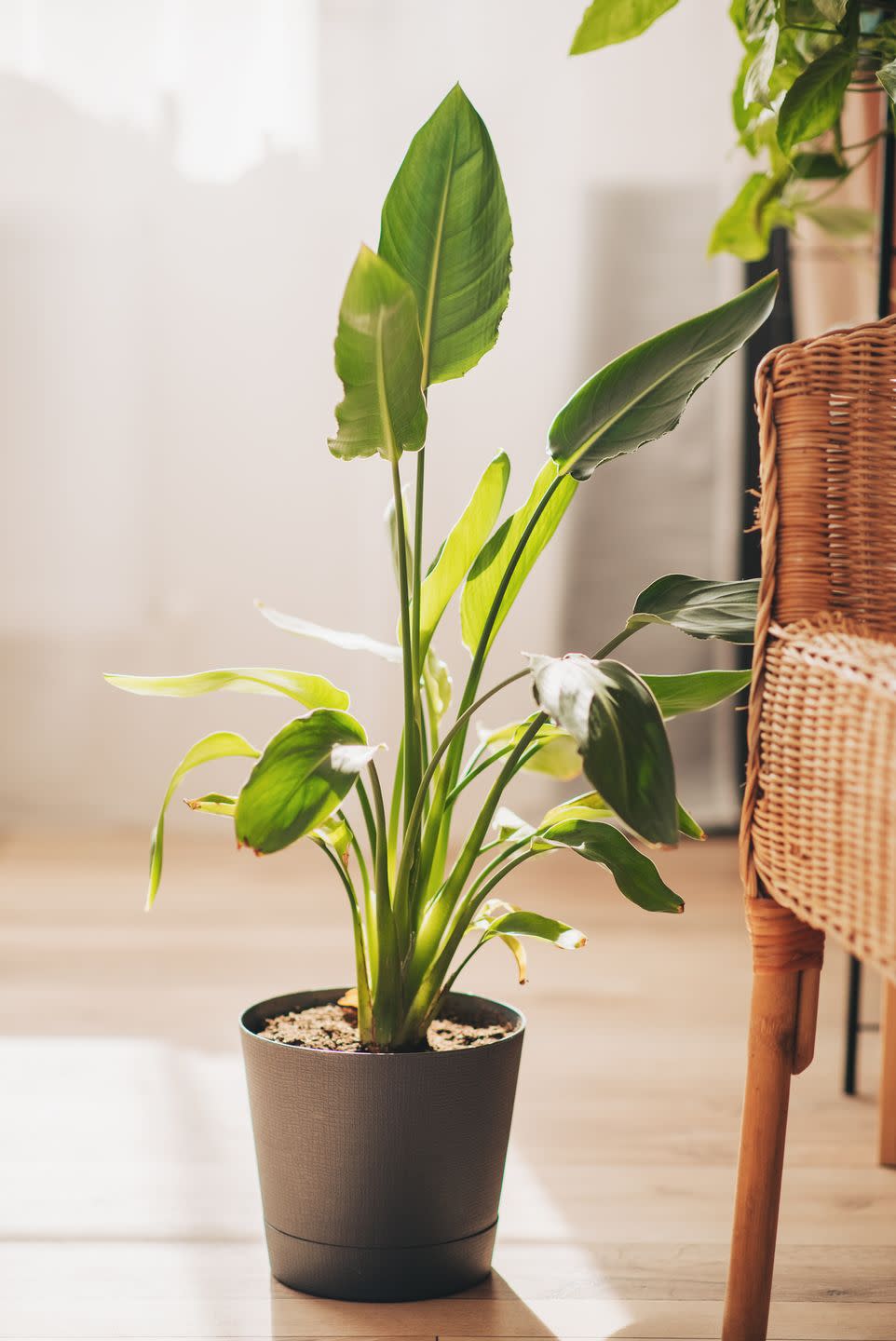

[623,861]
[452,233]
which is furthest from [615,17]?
[623,861]

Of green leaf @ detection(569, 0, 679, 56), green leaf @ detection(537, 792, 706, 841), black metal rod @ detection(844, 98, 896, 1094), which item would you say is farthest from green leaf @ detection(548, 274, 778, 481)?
black metal rod @ detection(844, 98, 896, 1094)

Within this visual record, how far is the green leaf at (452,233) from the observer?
845mm

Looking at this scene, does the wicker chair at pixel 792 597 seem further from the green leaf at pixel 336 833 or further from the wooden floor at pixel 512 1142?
the green leaf at pixel 336 833

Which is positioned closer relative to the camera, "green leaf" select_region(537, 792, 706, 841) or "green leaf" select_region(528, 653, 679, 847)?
"green leaf" select_region(528, 653, 679, 847)

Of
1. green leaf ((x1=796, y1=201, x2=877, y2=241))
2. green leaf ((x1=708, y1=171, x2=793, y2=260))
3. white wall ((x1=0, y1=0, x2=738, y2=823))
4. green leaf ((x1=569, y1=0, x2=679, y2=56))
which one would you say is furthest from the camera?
white wall ((x1=0, y1=0, x2=738, y2=823))

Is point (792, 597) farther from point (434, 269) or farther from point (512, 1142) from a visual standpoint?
point (512, 1142)

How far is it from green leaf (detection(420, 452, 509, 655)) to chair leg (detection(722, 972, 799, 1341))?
34 cm

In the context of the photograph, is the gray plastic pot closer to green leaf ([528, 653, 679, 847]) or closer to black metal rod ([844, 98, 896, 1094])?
green leaf ([528, 653, 679, 847])

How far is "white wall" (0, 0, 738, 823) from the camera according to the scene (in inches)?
99.8

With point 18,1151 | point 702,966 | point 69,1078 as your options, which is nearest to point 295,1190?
point 18,1151

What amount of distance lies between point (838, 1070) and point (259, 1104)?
2.46ft

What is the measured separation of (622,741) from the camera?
76 cm

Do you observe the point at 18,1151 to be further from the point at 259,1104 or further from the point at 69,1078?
the point at 259,1104

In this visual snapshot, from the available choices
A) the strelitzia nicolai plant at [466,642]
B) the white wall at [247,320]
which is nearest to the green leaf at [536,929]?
the strelitzia nicolai plant at [466,642]
